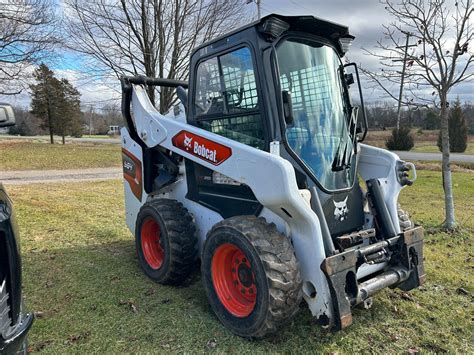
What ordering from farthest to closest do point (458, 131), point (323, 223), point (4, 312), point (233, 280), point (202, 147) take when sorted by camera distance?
point (458, 131)
point (202, 147)
point (233, 280)
point (323, 223)
point (4, 312)

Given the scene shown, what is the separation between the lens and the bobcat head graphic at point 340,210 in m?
3.43

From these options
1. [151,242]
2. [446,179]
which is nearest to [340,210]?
[151,242]

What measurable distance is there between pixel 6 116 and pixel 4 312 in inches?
49.4

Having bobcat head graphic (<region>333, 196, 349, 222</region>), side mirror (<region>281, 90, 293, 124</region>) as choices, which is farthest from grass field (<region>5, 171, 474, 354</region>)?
side mirror (<region>281, 90, 293, 124</region>)

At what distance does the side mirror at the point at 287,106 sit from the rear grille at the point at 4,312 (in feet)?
7.49

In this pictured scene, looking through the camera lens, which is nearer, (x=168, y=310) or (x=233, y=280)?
(x=233, y=280)

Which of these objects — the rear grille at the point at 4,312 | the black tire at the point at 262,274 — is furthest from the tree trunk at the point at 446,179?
the rear grille at the point at 4,312

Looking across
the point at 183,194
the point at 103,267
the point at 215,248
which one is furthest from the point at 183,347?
the point at 103,267

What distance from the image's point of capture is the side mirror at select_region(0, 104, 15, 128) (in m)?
2.51

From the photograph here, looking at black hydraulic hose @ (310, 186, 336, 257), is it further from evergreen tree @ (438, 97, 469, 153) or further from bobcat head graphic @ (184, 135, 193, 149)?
evergreen tree @ (438, 97, 469, 153)

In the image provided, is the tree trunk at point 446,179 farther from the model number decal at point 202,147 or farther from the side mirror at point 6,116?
the side mirror at point 6,116

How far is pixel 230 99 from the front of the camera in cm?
364

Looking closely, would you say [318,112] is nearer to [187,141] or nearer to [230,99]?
[230,99]

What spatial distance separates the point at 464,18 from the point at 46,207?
27.7ft
